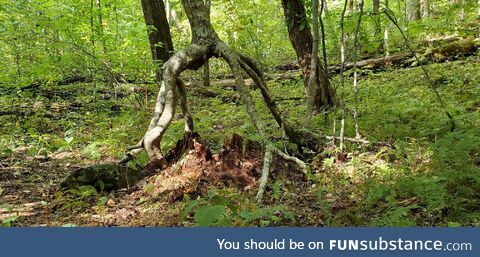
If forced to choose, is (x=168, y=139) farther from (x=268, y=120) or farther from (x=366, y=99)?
(x=366, y=99)

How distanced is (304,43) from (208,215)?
5.19 metres

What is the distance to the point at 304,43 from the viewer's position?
25.3 feet

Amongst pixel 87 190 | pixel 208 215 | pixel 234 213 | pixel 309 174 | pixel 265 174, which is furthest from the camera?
pixel 309 174

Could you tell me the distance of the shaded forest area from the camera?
395cm

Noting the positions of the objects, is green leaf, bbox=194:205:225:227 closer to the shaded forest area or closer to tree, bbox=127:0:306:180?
the shaded forest area

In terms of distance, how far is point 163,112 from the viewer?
5.18 meters

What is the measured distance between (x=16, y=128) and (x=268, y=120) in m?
5.24

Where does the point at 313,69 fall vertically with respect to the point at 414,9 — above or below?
below

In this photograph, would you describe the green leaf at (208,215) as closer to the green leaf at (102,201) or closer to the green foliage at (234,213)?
the green foliage at (234,213)

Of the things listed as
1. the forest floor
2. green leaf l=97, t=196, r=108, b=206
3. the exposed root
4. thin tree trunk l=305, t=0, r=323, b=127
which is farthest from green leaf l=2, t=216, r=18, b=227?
thin tree trunk l=305, t=0, r=323, b=127

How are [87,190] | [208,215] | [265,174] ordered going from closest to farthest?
1. [208,215]
2. [265,174]
3. [87,190]

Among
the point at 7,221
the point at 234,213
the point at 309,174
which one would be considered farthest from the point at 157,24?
the point at 234,213

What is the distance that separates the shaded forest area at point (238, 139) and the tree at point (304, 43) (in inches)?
0.9

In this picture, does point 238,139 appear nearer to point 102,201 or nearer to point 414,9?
point 102,201
